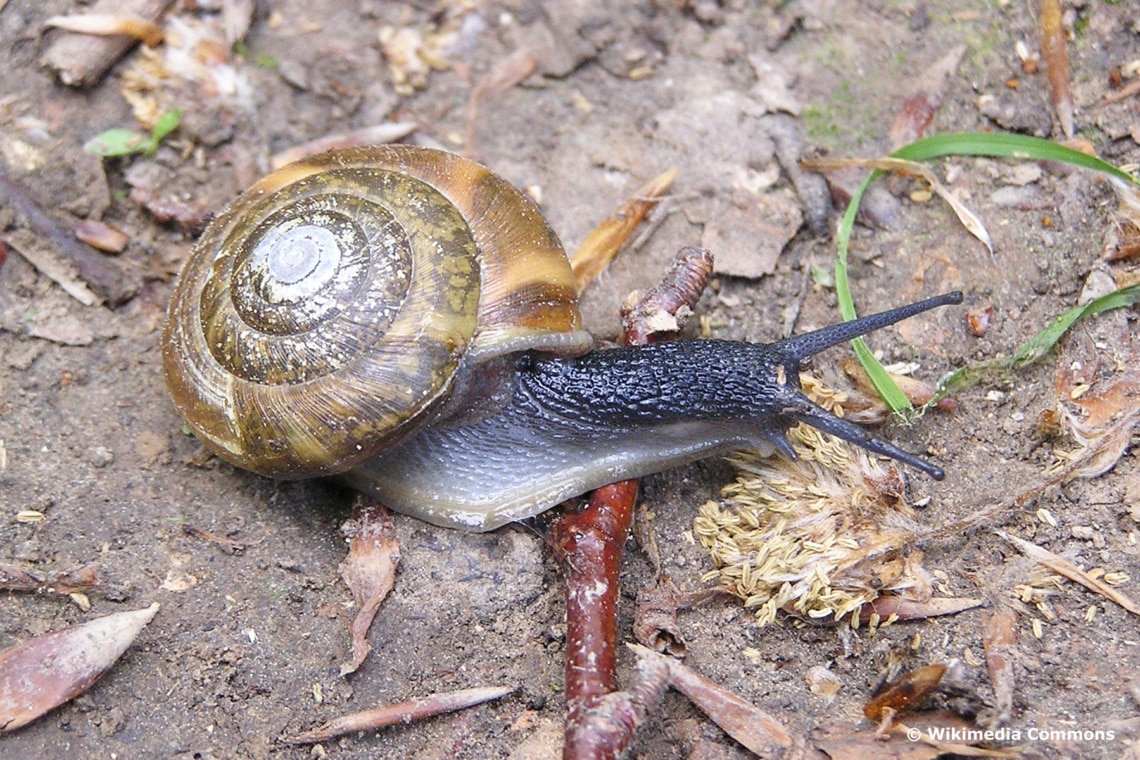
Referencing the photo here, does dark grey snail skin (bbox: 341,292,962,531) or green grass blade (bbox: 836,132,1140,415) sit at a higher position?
green grass blade (bbox: 836,132,1140,415)

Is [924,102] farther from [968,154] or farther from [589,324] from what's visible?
[589,324]

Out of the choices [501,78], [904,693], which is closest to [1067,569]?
[904,693]

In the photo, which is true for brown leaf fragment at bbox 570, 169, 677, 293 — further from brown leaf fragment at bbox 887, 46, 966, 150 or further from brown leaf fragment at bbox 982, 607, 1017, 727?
brown leaf fragment at bbox 982, 607, 1017, 727

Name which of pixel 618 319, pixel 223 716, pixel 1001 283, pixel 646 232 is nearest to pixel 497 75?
pixel 646 232

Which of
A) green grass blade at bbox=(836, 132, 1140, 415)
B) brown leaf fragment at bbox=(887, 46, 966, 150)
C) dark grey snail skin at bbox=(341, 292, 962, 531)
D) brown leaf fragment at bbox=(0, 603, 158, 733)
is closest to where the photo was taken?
brown leaf fragment at bbox=(0, 603, 158, 733)

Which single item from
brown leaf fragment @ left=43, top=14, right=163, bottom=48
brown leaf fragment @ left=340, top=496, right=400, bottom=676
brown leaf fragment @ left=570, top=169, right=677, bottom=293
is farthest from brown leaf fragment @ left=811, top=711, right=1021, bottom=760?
brown leaf fragment @ left=43, top=14, right=163, bottom=48
